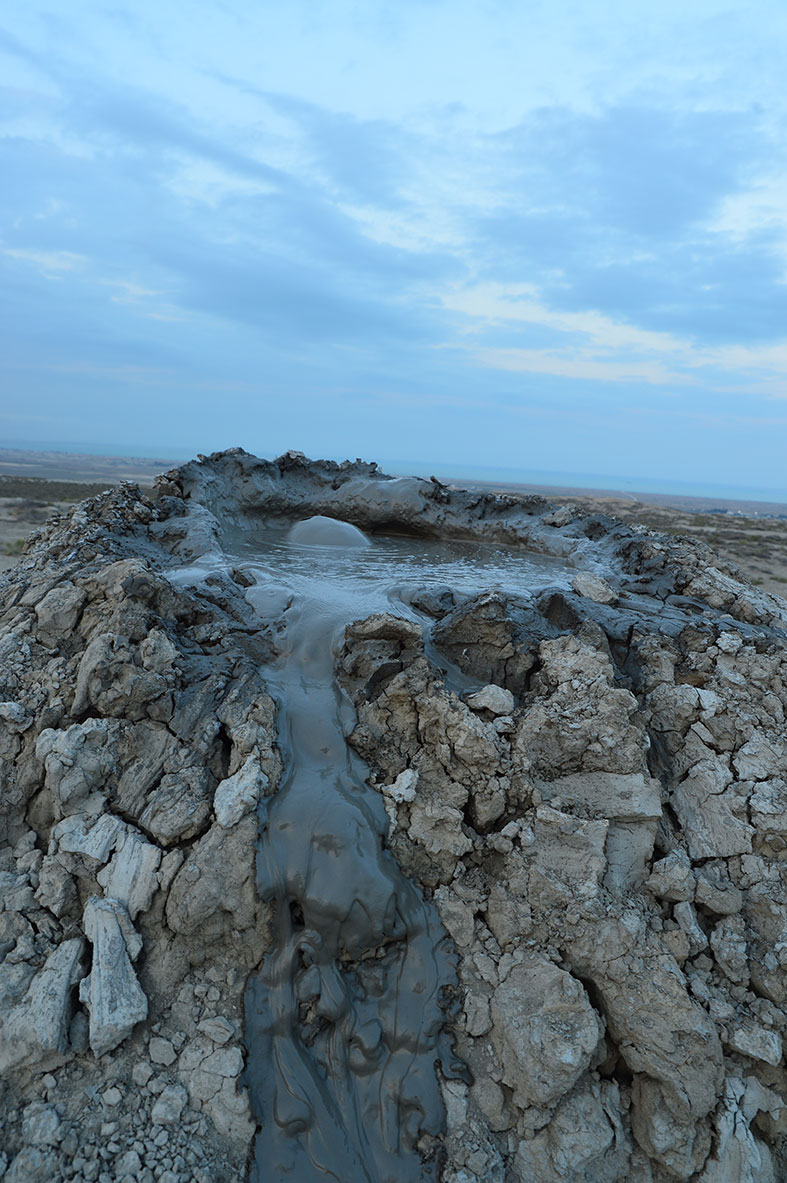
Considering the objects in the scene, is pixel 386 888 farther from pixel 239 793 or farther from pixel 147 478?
pixel 147 478

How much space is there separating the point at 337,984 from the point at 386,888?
48cm

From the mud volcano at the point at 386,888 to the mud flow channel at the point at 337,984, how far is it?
1cm

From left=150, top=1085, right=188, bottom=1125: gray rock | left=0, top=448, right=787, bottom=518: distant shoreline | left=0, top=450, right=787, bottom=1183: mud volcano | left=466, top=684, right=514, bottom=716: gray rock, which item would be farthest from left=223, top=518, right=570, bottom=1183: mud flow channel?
left=0, top=448, right=787, bottom=518: distant shoreline

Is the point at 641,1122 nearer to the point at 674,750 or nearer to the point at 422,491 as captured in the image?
the point at 674,750

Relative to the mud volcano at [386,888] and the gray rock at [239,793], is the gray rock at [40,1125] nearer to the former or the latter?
the mud volcano at [386,888]

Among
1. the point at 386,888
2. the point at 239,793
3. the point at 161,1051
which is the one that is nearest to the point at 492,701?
the point at 386,888

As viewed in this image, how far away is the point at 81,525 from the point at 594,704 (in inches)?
175

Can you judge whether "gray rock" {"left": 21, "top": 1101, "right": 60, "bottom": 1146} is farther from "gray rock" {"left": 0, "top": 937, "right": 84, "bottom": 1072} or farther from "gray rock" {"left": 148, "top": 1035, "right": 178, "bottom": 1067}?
"gray rock" {"left": 148, "top": 1035, "right": 178, "bottom": 1067}

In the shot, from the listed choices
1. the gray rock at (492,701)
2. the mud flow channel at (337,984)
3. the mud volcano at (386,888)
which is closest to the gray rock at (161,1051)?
the mud volcano at (386,888)

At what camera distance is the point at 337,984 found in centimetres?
308

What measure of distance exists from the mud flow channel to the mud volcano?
1cm

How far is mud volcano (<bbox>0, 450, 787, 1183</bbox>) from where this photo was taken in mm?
2789

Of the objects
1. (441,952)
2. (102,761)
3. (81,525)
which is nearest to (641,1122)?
(441,952)

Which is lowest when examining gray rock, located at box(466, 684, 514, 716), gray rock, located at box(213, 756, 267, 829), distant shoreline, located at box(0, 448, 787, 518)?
distant shoreline, located at box(0, 448, 787, 518)
